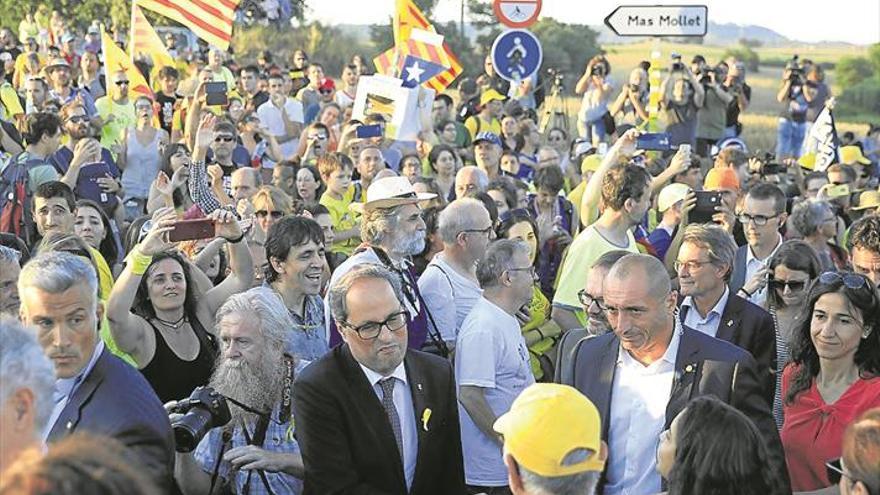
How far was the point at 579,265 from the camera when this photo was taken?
7.96 m

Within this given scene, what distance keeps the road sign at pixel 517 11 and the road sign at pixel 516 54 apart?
4.8 inches

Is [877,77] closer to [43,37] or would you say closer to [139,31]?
[43,37]

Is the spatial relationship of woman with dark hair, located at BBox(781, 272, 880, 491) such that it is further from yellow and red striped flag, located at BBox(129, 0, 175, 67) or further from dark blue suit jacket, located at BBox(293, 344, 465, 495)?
yellow and red striped flag, located at BBox(129, 0, 175, 67)

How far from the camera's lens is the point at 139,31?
16359 mm

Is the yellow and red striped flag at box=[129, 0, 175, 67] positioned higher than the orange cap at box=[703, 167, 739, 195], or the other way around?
the yellow and red striped flag at box=[129, 0, 175, 67]

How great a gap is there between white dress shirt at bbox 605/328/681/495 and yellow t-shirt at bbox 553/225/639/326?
246cm

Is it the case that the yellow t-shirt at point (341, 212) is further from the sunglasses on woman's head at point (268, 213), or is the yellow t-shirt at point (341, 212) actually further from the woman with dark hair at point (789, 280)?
the woman with dark hair at point (789, 280)

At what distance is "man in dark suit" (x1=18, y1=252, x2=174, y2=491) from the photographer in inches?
171

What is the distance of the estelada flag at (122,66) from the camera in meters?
15.3

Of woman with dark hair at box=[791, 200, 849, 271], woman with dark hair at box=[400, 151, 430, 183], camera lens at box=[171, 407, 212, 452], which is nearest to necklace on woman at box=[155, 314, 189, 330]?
camera lens at box=[171, 407, 212, 452]

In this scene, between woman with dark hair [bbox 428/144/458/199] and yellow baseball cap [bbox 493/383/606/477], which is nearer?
yellow baseball cap [bbox 493/383/606/477]

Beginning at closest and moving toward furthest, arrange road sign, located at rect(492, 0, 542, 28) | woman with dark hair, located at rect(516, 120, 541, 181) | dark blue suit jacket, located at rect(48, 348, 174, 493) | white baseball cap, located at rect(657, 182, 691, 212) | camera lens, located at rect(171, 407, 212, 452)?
dark blue suit jacket, located at rect(48, 348, 174, 493) → camera lens, located at rect(171, 407, 212, 452) → white baseball cap, located at rect(657, 182, 691, 212) → road sign, located at rect(492, 0, 542, 28) → woman with dark hair, located at rect(516, 120, 541, 181)

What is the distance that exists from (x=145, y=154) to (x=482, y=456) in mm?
8421

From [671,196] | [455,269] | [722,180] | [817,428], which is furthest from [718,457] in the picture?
[722,180]
